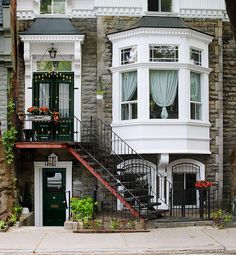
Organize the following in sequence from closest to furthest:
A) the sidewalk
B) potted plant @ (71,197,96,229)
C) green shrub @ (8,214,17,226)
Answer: the sidewalk, potted plant @ (71,197,96,229), green shrub @ (8,214,17,226)

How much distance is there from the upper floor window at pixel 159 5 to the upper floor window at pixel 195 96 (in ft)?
8.54

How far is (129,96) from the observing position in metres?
16.0

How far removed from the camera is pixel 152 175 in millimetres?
15961

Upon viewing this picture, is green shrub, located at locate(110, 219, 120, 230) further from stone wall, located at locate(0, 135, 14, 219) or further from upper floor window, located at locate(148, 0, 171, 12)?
upper floor window, located at locate(148, 0, 171, 12)

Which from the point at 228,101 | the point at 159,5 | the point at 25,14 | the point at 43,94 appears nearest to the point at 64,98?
the point at 43,94

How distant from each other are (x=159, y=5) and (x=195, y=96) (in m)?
3.50

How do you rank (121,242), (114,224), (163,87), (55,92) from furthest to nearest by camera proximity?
(55,92) < (163,87) < (114,224) < (121,242)

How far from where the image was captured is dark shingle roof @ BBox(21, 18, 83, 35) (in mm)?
15867

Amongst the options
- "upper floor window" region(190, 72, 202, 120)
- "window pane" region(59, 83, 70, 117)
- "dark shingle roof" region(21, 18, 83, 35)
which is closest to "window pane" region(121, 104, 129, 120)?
"window pane" region(59, 83, 70, 117)

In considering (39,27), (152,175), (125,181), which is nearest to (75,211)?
(125,181)

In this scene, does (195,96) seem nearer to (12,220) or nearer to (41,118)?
(41,118)

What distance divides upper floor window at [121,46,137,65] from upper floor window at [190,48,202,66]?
1.97 metres

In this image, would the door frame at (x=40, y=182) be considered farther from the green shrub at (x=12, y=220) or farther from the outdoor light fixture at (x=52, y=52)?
the outdoor light fixture at (x=52, y=52)

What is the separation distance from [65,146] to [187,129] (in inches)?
161
